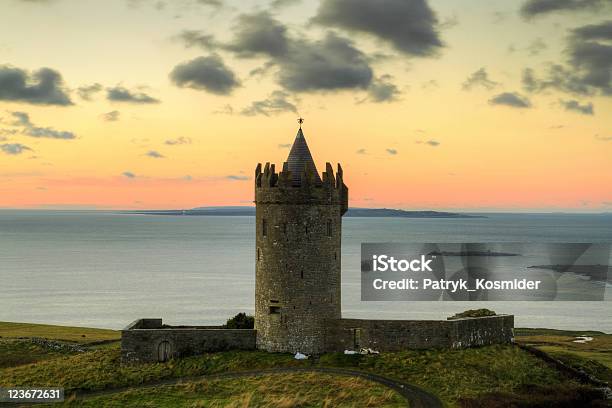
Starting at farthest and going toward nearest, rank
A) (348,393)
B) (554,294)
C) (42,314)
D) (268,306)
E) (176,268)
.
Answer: (176,268)
(554,294)
(42,314)
(268,306)
(348,393)

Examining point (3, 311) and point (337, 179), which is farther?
point (3, 311)

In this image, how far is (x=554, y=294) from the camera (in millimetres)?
138500

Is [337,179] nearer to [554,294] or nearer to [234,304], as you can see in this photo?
[234,304]

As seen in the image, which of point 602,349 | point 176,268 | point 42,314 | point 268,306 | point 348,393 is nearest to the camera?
point 348,393

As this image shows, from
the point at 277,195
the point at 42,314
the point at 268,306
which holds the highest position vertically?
the point at 277,195

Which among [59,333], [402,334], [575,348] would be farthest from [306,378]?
[59,333]

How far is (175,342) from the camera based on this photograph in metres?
41.9

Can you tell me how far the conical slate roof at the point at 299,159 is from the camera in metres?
42.2

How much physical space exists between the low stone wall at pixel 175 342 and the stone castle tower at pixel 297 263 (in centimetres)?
154

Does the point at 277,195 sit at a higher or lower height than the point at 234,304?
higher

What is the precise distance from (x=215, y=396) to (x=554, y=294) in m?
118

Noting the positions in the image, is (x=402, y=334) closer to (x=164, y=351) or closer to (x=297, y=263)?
(x=297, y=263)

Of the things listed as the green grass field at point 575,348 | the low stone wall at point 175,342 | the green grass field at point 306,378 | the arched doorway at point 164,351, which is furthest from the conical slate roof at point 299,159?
the green grass field at point 575,348

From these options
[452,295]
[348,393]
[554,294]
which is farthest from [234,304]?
[348,393]
